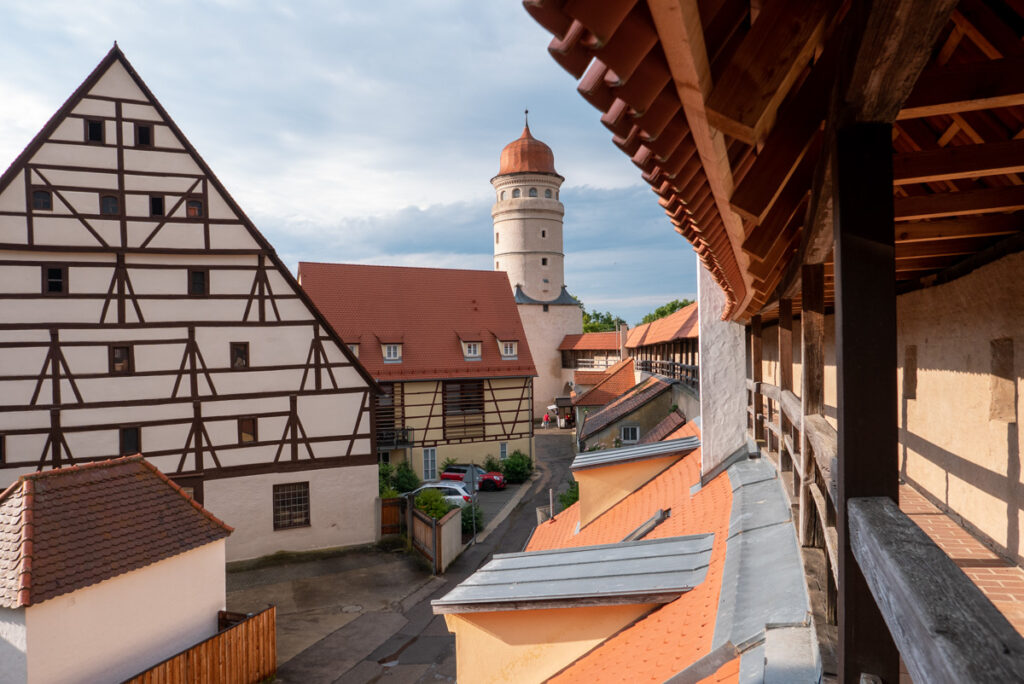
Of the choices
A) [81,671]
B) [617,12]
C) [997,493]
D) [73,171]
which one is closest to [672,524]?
[997,493]

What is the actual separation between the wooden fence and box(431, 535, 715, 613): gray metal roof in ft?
18.3

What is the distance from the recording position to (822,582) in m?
3.52

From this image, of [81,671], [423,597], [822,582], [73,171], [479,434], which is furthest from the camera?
[479,434]

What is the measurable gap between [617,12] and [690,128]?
0.65m

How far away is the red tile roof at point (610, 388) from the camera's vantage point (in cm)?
2612

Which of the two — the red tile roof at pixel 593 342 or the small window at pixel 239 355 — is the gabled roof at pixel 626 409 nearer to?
the small window at pixel 239 355

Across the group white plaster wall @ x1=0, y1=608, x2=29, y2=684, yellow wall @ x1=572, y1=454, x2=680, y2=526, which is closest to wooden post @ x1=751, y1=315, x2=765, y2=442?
yellow wall @ x1=572, y1=454, x2=680, y2=526

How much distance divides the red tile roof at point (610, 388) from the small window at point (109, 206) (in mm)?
17170

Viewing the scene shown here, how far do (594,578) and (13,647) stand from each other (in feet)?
24.8

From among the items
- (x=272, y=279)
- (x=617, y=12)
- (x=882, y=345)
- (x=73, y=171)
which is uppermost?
(x=73, y=171)

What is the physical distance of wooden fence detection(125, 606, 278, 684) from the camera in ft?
29.2

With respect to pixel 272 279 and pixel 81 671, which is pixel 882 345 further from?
pixel 272 279

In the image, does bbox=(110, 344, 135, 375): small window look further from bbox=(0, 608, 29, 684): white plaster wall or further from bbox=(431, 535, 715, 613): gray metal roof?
bbox=(431, 535, 715, 613): gray metal roof

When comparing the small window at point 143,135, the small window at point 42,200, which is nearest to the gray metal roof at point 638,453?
the small window at point 143,135
